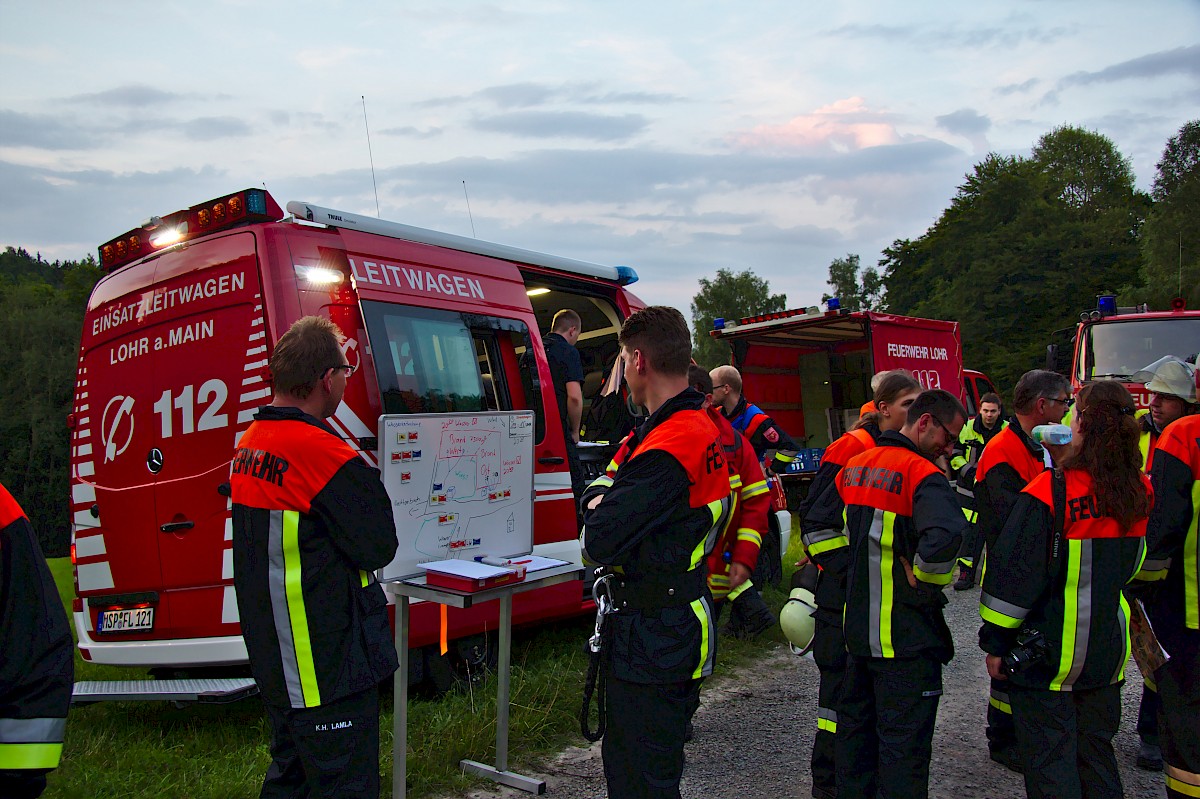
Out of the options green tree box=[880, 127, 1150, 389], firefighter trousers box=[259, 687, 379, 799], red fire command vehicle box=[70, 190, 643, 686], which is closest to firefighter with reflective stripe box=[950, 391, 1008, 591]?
red fire command vehicle box=[70, 190, 643, 686]

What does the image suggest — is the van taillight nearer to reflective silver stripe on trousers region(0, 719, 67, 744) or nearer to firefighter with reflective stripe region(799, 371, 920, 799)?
firefighter with reflective stripe region(799, 371, 920, 799)

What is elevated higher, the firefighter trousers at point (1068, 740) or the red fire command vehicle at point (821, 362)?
the red fire command vehicle at point (821, 362)

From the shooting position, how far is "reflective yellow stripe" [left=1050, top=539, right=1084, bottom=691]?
3.05 m

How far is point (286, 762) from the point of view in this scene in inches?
106

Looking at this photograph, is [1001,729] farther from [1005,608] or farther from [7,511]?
[7,511]

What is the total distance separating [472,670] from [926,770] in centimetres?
288

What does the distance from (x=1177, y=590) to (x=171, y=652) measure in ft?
14.8

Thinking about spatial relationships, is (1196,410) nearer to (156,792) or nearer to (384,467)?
(384,467)

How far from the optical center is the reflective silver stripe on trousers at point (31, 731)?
163 centimetres

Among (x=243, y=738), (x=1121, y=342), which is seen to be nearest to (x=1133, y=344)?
(x=1121, y=342)

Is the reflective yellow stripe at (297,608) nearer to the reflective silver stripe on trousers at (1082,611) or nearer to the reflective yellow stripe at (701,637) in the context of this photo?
the reflective yellow stripe at (701,637)

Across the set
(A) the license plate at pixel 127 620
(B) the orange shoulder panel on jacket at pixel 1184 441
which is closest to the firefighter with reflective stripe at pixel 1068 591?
(B) the orange shoulder panel on jacket at pixel 1184 441

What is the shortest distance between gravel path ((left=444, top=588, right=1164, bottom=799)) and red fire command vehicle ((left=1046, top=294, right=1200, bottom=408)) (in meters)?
4.75

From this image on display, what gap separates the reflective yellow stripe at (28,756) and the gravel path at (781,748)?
2576 millimetres
